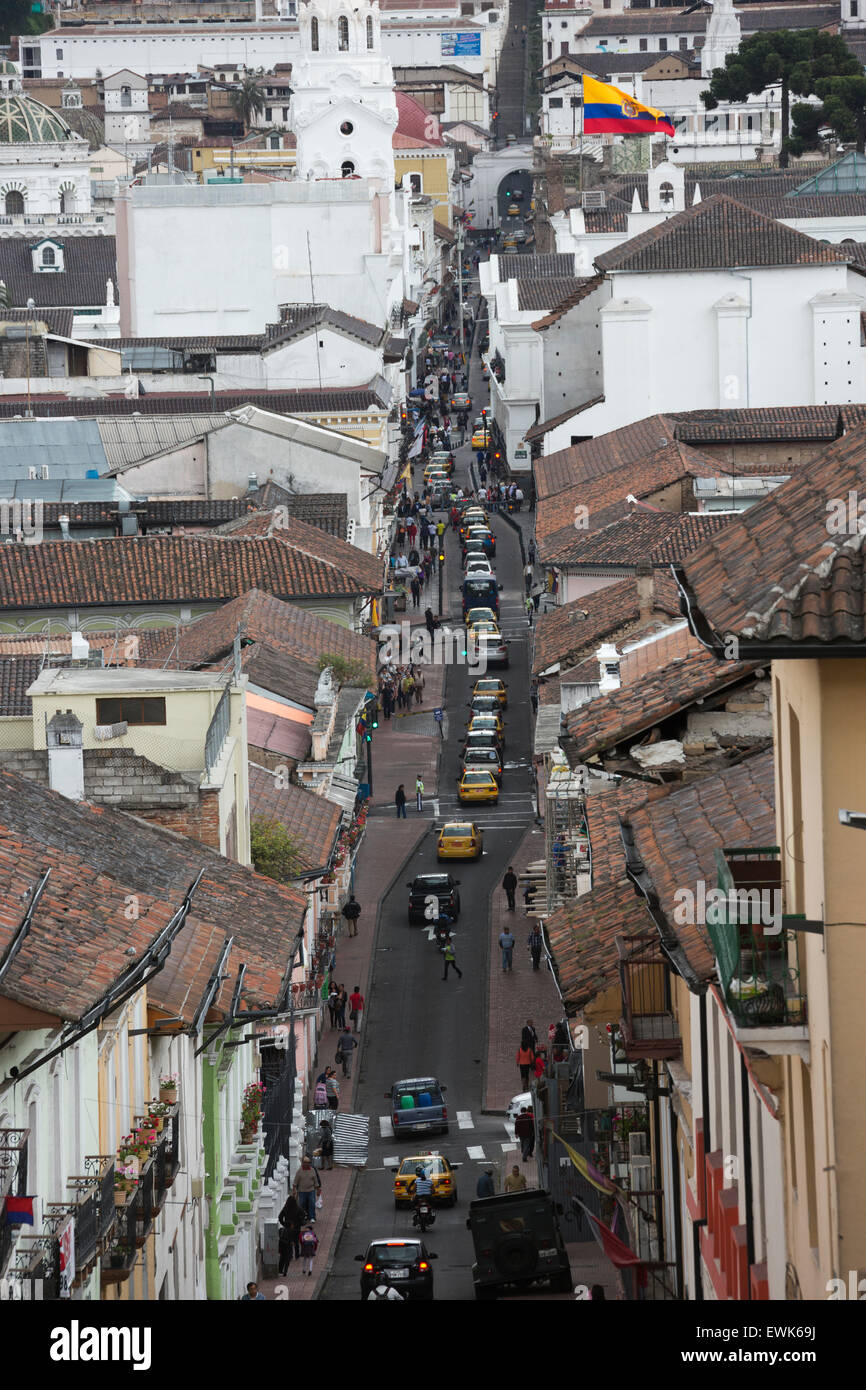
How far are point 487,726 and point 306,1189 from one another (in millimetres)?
37256

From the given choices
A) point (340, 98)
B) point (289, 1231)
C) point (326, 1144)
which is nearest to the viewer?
point (289, 1231)

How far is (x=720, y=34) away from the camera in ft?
→ 637

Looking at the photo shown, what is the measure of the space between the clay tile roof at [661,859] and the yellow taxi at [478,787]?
40.3 metres

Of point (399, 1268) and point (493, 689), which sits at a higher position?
point (493, 689)

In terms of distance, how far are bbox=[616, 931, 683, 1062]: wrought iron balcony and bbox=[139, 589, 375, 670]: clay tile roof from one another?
3044 cm

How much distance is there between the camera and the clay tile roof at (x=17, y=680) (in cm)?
4862

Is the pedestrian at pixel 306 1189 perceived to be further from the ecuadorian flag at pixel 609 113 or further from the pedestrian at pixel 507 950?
the ecuadorian flag at pixel 609 113

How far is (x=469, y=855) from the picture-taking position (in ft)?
225

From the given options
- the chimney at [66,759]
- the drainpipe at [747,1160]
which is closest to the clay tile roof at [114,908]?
the chimney at [66,759]

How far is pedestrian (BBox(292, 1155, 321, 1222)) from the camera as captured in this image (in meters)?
42.6

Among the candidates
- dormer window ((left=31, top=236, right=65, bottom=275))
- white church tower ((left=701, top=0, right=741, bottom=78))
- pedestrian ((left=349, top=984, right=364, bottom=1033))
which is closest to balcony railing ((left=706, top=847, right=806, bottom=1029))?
pedestrian ((left=349, top=984, right=364, bottom=1033))

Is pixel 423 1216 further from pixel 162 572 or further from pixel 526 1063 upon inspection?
pixel 162 572

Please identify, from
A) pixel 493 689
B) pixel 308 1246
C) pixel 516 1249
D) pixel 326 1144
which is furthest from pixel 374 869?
pixel 516 1249

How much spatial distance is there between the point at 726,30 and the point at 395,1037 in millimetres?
150579
